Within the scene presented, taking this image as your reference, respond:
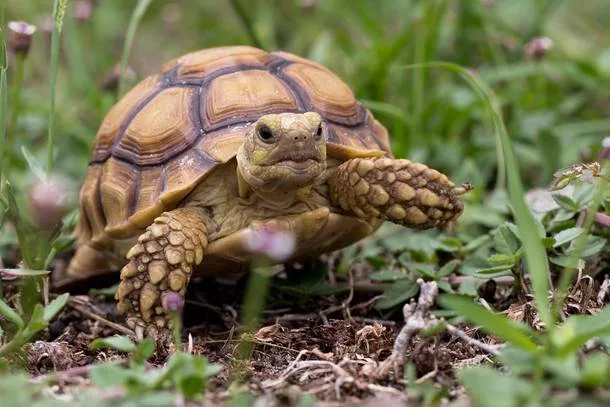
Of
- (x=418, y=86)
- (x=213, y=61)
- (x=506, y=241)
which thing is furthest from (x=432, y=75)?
(x=506, y=241)

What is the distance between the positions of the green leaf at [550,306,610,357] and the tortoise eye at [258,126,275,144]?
1.11 meters

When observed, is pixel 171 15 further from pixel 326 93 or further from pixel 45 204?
pixel 45 204

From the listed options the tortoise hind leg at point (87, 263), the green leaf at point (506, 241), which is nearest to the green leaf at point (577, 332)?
the green leaf at point (506, 241)

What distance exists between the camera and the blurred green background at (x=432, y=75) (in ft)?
14.2

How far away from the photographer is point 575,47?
5.63 meters

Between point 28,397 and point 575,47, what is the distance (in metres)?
4.75

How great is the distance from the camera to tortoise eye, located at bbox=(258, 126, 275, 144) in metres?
2.59

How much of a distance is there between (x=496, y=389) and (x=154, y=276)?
1307 millimetres

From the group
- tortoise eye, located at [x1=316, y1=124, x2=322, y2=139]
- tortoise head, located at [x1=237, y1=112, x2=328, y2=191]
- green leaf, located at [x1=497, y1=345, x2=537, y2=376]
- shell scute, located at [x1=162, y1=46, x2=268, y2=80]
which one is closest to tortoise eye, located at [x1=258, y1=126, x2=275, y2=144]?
tortoise head, located at [x1=237, y1=112, x2=328, y2=191]

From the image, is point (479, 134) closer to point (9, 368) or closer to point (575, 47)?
point (575, 47)

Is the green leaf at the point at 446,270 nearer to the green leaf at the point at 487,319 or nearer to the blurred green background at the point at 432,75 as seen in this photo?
the blurred green background at the point at 432,75

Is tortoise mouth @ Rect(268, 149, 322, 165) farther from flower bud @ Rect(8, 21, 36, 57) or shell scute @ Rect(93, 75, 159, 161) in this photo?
flower bud @ Rect(8, 21, 36, 57)

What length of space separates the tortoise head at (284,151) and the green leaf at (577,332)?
1.05 metres

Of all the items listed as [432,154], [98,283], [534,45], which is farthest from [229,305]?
[534,45]
